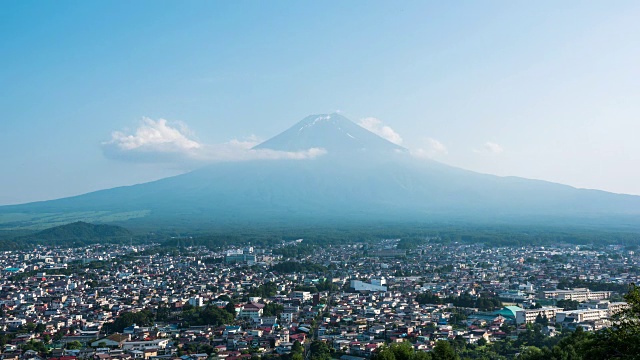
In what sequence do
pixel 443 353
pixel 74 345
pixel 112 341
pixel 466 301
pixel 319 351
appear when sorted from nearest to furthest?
pixel 443 353
pixel 319 351
pixel 74 345
pixel 112 341
pixel 466 301

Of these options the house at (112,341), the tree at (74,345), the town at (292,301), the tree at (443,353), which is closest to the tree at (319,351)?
the town at (292,301)

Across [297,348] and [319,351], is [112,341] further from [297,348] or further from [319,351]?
[319,351]

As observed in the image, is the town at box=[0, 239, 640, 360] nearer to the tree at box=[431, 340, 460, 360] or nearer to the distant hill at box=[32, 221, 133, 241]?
the tree at box=[431, 340, 460, 360]

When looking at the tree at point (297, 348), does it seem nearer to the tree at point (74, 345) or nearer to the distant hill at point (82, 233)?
the tree at point (74, 345)

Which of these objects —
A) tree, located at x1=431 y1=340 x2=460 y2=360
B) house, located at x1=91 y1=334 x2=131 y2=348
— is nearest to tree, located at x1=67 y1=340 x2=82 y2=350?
house, located at x1=91 y1=334 x2=131 y2=348

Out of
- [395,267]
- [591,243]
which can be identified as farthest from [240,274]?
[591,243]

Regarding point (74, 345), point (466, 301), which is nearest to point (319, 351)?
point (74, 345)

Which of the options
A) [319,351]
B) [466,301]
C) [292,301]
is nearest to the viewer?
[319,351]

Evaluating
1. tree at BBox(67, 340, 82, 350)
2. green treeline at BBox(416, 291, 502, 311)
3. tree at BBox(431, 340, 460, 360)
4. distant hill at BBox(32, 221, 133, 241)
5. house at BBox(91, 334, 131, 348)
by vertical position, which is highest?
distant hill at BBox(32, 221, 133, 241)
